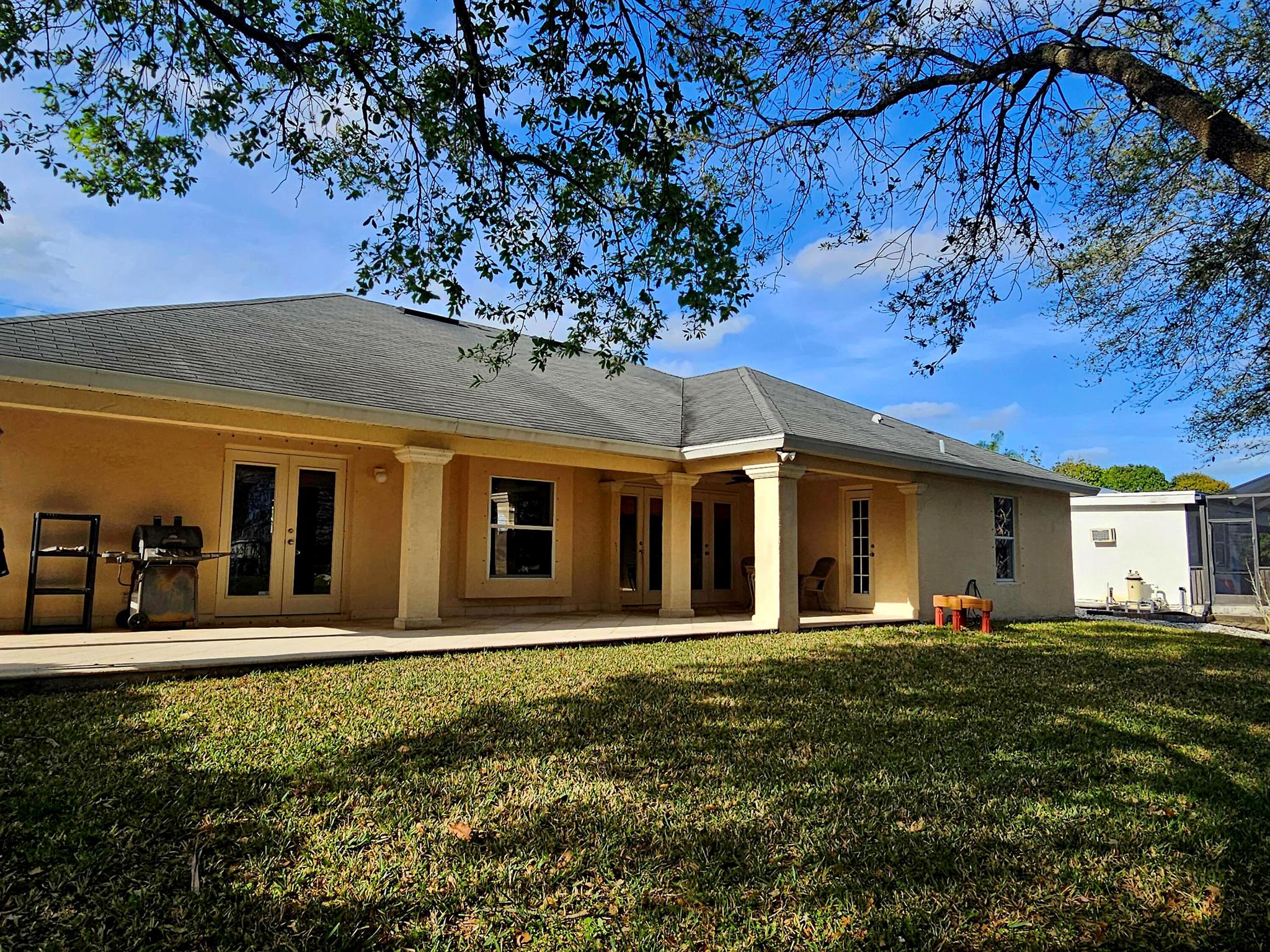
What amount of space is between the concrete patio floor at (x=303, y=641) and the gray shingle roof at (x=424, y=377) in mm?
2689

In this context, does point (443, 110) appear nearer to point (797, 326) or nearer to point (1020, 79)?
point (1020, 79)

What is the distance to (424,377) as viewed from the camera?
10609mm

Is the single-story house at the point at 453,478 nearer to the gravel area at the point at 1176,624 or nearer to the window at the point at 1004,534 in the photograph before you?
the window at the point at 1004,534

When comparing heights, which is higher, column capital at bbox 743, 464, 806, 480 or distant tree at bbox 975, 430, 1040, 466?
distant tree at bbox 975, 430, 1040, 466

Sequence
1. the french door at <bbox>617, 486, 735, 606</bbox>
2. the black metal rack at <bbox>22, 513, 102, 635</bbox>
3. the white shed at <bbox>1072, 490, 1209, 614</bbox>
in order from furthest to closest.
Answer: the white shed at <bbox>1072, 490, 1209, 614</bbox>
the french door at <bbox>617, 486, 735, 606</bbox>
the black metal rack at <bbox>22, 513, 102, 635</bbox>

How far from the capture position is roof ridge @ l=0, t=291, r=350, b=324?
26.6 ft

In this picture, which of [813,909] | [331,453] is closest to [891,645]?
[813,909]

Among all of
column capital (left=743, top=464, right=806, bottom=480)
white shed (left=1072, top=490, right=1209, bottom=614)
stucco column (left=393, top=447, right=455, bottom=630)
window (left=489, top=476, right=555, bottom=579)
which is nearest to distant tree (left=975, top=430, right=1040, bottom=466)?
white shed (left=1072, top=490, right=1209, bottom=614)

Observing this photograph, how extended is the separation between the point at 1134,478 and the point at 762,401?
33363mm

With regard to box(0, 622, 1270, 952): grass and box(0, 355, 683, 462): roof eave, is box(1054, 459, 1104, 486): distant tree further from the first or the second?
box(0, 622, 1270, 952): grass

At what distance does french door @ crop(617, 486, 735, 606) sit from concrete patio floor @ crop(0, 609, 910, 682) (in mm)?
1738

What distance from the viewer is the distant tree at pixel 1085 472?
36.7 metres

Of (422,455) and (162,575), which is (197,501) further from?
(422,455)

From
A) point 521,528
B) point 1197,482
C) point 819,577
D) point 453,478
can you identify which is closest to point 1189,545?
point 819,577
